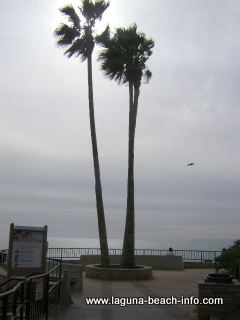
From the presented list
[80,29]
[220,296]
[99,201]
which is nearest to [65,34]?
[80,29]

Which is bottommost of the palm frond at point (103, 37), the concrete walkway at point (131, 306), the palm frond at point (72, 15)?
the concrete walkway at point (131, 306)

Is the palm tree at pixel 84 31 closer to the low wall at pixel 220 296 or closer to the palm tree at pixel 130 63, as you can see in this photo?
the palm tree at pixel 130 63

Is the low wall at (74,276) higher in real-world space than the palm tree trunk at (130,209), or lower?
lower

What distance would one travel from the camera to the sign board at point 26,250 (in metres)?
11.3

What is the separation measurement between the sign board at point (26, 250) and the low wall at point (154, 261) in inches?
483

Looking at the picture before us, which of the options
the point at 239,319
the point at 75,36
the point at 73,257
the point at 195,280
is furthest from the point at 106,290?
the point at 75,36

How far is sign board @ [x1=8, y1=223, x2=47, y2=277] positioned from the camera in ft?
37.2

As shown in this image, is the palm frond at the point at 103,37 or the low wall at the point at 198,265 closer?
the palm frond at the point at 103,37

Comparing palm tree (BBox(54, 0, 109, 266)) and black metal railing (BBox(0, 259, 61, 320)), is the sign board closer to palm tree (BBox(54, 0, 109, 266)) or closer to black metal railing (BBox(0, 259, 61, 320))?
black metal railing (BBox(0, 259, 61, 320))

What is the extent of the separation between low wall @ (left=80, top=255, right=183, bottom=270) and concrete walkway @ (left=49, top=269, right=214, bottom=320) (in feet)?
18.7

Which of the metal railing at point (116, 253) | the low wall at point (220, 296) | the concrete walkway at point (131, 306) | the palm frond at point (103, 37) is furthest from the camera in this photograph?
the metal railing at point (116, 253)

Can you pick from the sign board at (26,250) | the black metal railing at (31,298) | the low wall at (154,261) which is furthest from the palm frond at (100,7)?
the black metal railing at (31,298)

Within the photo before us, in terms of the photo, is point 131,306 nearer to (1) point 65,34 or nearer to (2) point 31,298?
(2) point 31,298

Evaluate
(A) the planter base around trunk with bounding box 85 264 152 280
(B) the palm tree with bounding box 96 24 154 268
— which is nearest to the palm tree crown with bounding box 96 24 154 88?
(B) the palm tree with bounding box 96 24 154 268
